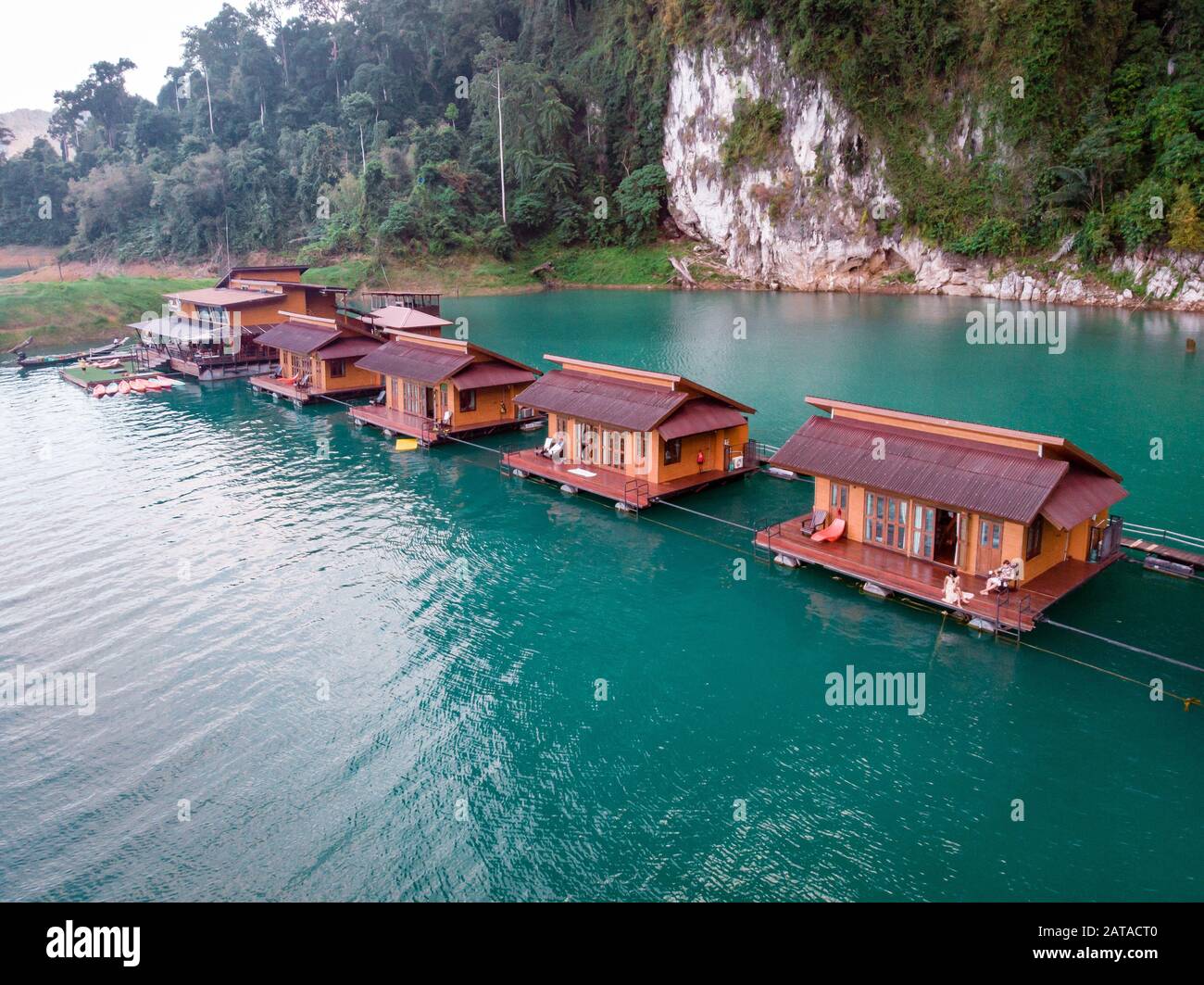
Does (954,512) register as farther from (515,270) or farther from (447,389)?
(515,270)

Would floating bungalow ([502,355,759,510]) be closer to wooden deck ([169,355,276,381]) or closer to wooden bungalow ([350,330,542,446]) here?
wooden bungalow ([350,330,542,446])

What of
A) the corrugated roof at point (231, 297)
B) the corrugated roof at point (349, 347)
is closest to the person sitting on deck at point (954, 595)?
the corrugated roof at point (349, 347)

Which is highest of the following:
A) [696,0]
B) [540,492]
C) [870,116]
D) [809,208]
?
[696,0]

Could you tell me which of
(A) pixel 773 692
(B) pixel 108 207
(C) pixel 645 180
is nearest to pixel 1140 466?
(A) pixel 773 692

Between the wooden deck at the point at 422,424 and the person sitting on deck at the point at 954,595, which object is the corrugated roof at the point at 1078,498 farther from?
the wooden deck at the point at 422,424

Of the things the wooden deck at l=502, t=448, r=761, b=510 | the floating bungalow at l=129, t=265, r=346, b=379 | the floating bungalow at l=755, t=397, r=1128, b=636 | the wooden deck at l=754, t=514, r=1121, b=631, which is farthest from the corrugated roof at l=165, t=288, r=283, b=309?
the wooden deck at l=754, t=514, r=1121, b=631
